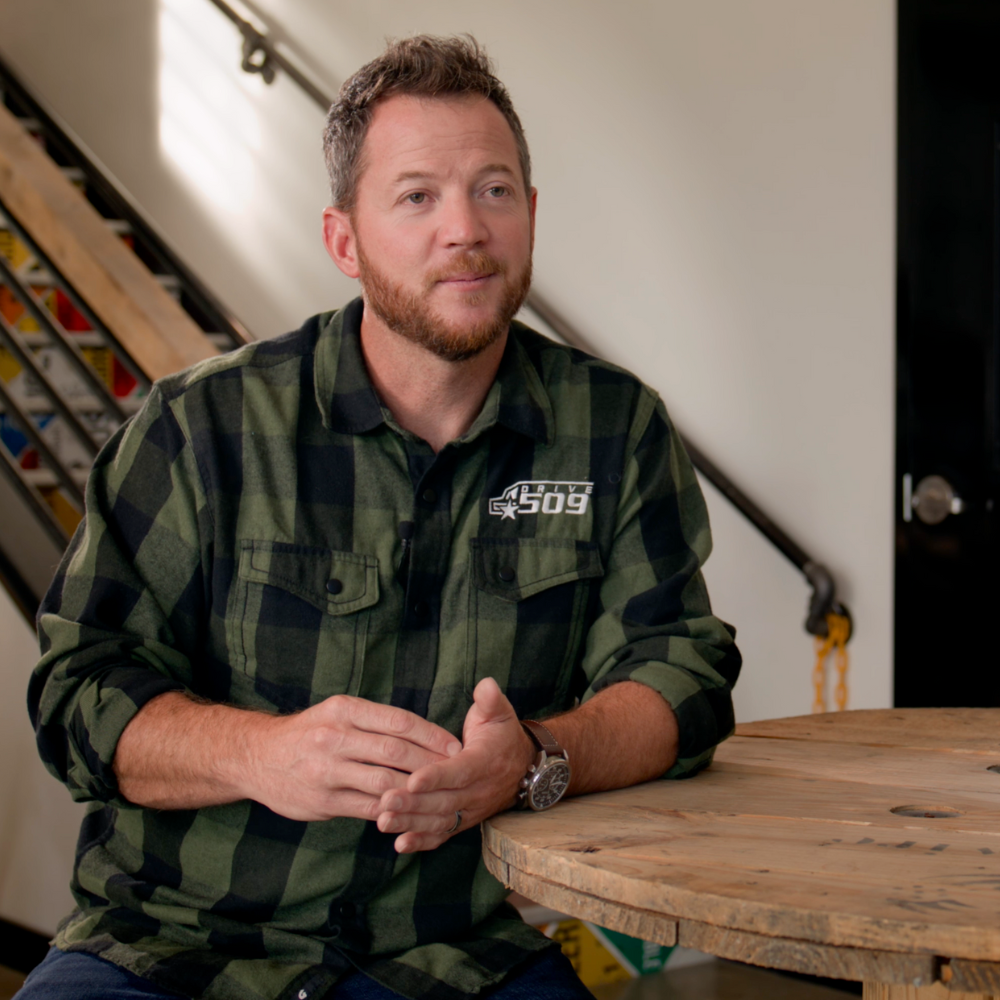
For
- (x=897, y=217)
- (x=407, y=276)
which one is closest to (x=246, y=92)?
(x=897, y=217)

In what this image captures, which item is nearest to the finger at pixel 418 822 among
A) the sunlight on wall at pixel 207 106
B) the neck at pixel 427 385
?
the neck at pixel 427 385

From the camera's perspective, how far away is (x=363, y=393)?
1391 mm

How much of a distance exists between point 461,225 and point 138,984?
88 centimetres

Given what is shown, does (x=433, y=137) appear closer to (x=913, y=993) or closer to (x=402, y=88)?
(x=402, y=88)

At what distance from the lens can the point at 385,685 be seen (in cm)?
132

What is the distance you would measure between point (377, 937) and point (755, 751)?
474mm

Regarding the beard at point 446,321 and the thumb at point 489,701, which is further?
the beard at point 446,321

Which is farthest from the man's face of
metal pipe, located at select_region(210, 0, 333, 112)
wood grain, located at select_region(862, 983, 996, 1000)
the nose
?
metal pipe, located at select_region(210, 0, 333, 112)

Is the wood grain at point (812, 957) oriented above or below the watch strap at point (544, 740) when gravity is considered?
below

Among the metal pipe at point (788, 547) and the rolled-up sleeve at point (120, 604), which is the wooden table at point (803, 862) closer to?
the rolled-up sleeve at point (120, 604)

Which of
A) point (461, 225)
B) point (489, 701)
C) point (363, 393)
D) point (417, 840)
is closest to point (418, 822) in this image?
point (417, 840)

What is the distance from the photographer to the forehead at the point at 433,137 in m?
1.37

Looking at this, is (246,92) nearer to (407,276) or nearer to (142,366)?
(142,366)

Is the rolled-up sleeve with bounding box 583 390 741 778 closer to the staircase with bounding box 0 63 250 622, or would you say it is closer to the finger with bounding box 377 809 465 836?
the finger with bounding box 377 809 465 836
